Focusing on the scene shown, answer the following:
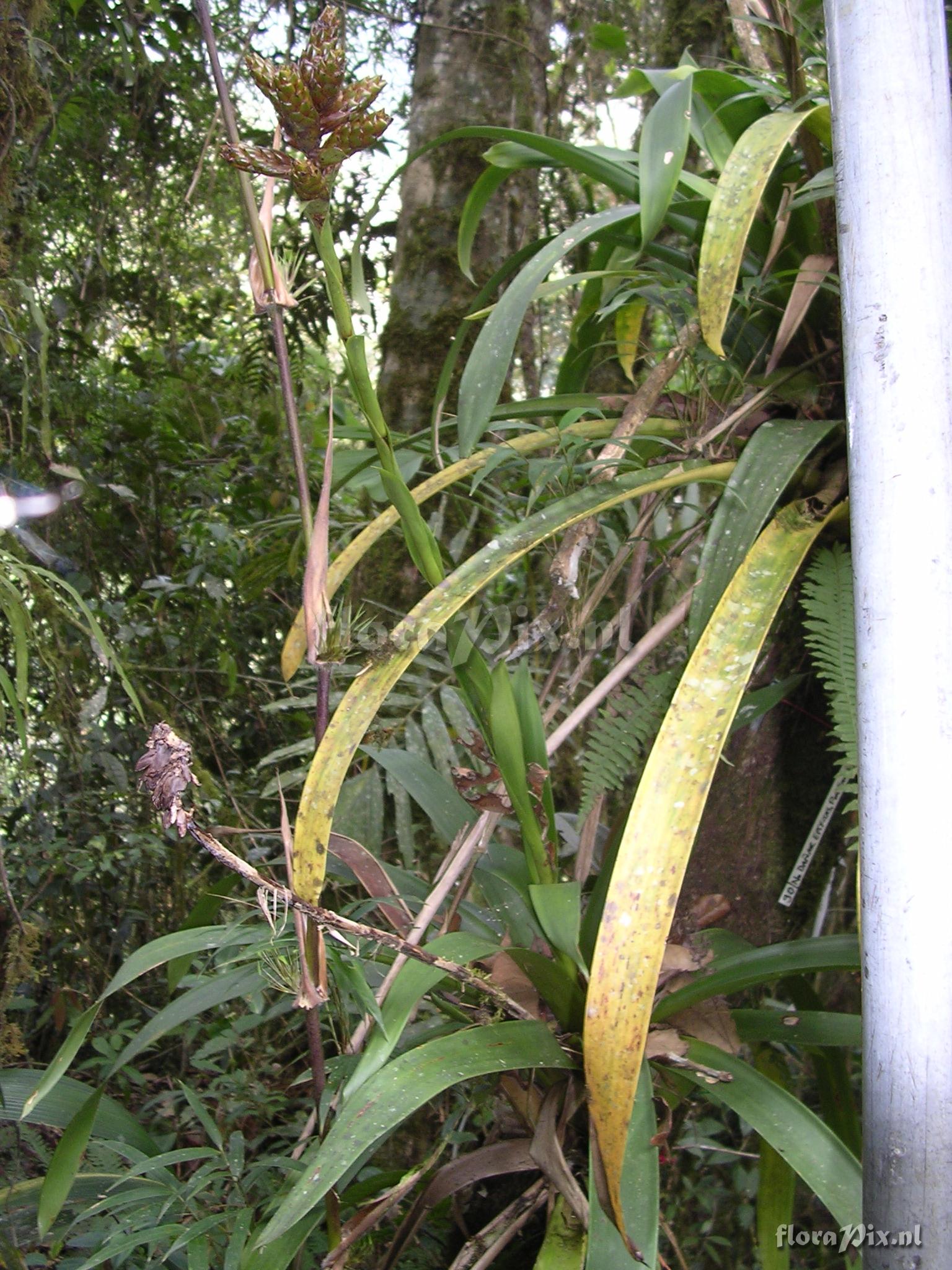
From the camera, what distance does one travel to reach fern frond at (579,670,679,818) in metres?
0.80

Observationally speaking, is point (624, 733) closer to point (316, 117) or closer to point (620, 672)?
point (620, 672)

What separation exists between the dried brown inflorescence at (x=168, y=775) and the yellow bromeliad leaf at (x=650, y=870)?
0.87 feet

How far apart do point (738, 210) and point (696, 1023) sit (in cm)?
67

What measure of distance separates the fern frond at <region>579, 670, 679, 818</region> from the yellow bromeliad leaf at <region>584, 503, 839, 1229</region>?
0.15m

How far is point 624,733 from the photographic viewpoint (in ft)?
2.64

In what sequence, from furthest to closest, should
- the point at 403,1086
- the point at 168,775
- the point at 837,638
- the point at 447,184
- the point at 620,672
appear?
1. the point at 447,184
2. the point at 620,672
3. the point at 837,638
4. the point at 403,1086
5. the point at 168,775

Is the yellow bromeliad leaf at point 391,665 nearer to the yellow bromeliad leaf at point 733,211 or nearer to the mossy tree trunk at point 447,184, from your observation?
the yellow bromeliad leaf at point 733,211

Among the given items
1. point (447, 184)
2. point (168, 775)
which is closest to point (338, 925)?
point (168, 775)

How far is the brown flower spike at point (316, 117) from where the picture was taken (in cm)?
47

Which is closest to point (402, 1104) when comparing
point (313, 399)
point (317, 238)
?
point (317, 238)

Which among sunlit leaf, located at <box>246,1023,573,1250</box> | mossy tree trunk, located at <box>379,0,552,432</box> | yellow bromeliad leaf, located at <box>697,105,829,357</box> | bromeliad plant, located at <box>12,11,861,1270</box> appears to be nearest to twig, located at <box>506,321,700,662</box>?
bromeliad plant, located at <box>12,11,861,1270</box>

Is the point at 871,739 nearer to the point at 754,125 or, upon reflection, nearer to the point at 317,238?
the point at 317,238

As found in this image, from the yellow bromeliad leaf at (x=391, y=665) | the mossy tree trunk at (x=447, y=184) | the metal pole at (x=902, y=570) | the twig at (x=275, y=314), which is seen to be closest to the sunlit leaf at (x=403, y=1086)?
the yellow bromeliad leaf at (x=391, y=665)

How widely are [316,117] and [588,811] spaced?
608mm
